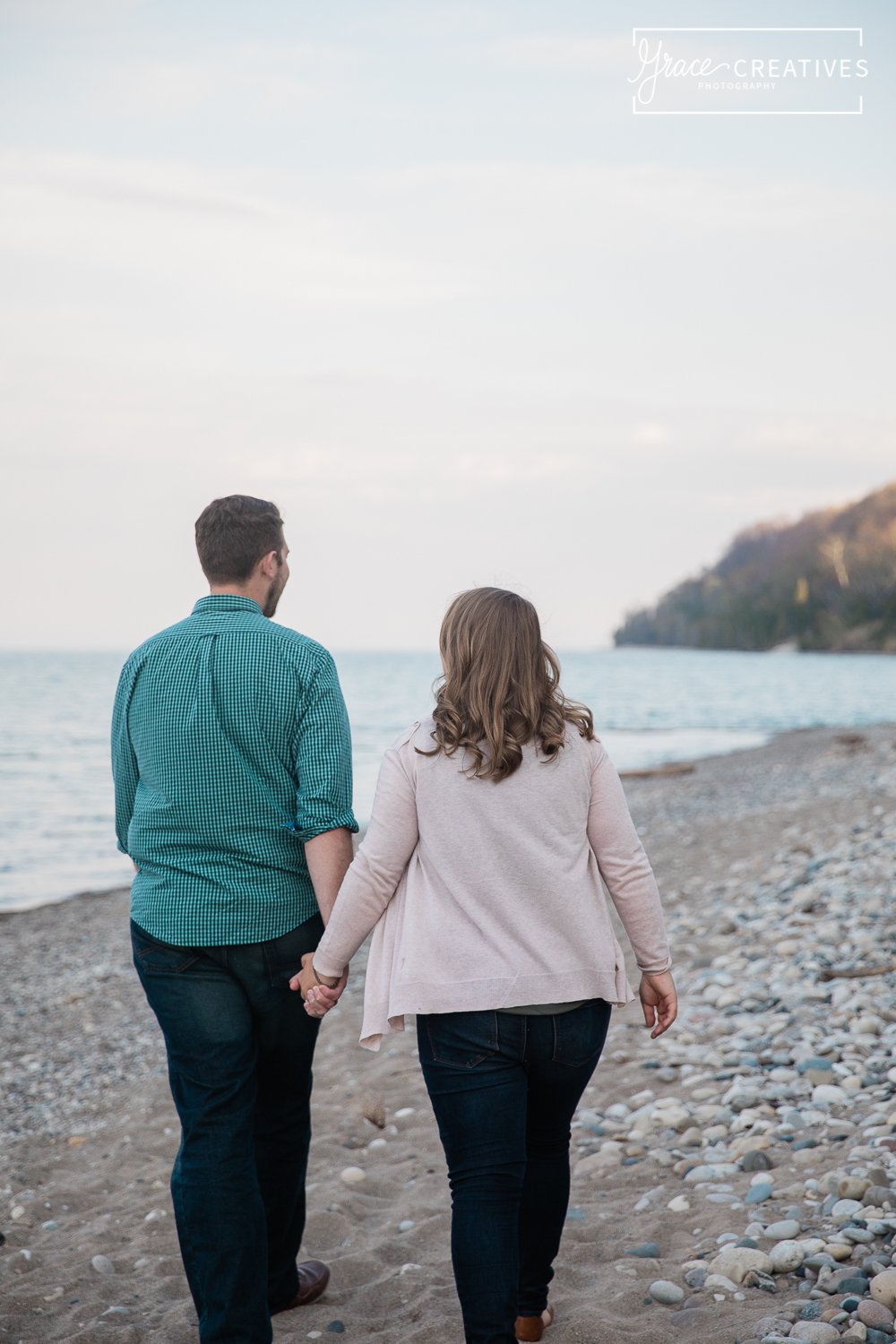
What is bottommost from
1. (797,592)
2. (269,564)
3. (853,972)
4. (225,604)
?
(853,972)

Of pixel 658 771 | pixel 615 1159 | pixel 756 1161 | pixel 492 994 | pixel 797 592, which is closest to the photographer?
pixel 492 994

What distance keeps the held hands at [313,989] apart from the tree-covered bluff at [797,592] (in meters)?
103

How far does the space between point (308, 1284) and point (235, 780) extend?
180cm

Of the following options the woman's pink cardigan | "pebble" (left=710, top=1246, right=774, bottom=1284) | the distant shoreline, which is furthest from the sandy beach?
the distant shoreline

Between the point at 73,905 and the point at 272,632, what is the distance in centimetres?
967

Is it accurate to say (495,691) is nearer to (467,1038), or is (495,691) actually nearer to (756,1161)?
(467,1038)

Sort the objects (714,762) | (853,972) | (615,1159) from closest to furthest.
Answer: (615,1159) → (853,972) → (714,762)

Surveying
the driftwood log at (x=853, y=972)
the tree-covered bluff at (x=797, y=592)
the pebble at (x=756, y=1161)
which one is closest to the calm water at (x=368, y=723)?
the driftwood log at (x=853, y=972)

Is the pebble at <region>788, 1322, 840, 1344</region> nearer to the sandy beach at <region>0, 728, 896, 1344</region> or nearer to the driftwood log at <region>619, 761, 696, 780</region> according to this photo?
the sandy beach at <region>0, 728, 896, 1344</region>

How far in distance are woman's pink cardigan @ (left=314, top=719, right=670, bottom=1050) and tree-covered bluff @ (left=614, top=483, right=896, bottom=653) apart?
103 metres

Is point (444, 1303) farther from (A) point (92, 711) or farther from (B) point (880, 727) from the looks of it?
(A) point (92, 711)

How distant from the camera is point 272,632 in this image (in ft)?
9.53

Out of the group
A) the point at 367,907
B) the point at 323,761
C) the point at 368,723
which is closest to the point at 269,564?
the point at 323,761

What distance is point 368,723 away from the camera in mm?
39531
